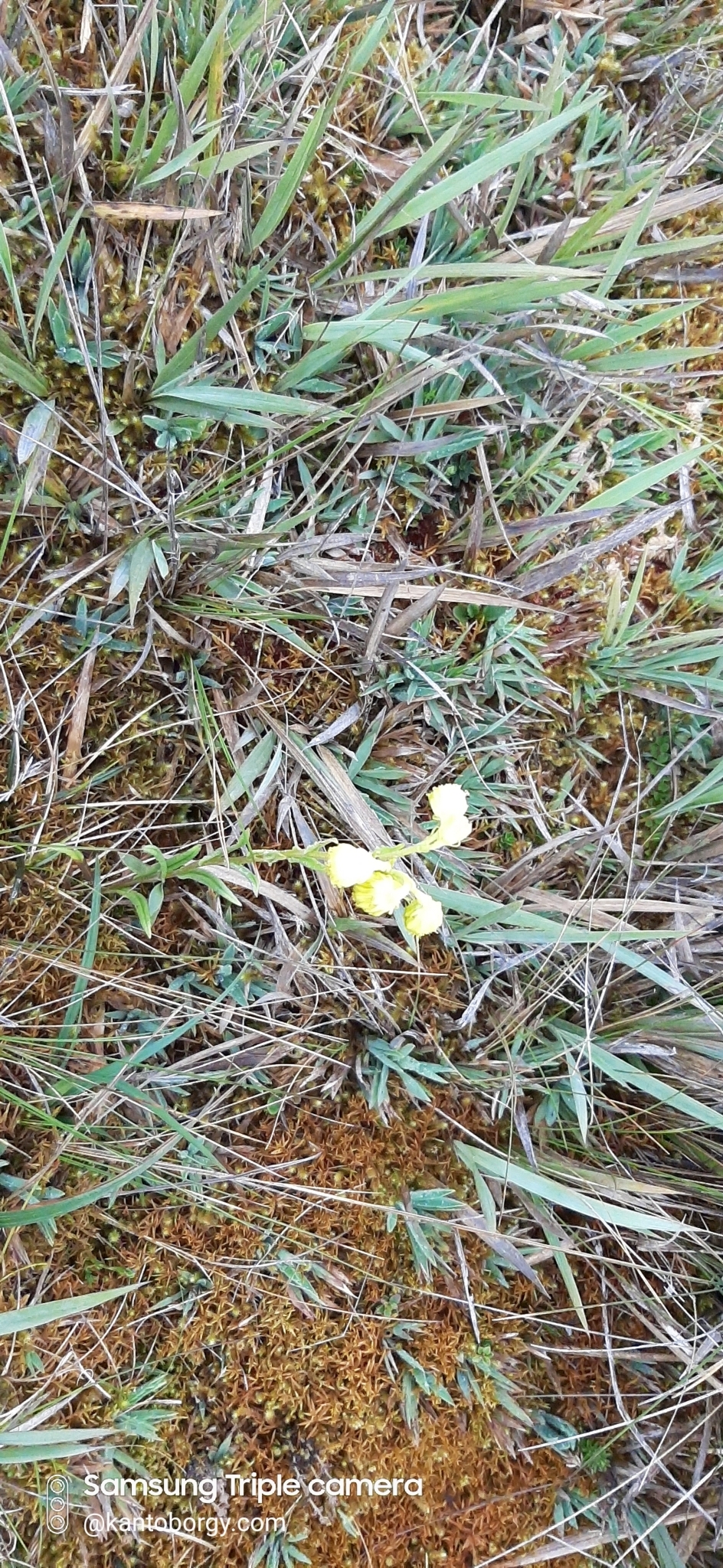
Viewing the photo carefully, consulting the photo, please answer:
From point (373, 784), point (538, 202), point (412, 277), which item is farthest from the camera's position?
point (538, 202)

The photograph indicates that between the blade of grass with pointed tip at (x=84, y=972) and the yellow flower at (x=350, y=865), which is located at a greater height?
the yellow flower at (x=350, y=865)

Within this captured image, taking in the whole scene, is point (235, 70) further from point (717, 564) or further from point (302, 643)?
point (717, 564)

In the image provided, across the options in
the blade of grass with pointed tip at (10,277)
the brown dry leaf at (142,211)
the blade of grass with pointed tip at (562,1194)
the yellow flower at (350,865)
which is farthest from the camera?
the blade of grass with pointed tip at (562,1194)

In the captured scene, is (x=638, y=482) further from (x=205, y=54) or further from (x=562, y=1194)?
(x=562, y=1194)

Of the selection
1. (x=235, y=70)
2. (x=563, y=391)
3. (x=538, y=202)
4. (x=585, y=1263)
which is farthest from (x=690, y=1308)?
(x=235, y=70)

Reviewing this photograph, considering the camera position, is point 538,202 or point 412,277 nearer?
point 412,277

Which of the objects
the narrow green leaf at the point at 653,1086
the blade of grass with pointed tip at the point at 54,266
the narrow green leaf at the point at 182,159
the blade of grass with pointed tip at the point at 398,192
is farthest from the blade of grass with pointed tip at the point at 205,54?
the narrow green leaf at the point at 653,1086

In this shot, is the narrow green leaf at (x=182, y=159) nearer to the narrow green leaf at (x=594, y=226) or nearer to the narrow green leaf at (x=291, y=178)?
the narrow green leaf at (x=291, y=178)

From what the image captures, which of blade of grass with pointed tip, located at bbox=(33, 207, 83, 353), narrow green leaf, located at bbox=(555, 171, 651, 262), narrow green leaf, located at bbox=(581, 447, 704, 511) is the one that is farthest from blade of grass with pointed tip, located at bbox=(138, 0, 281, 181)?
narrow green leaf, located at bbox=(581, 447, 704, 511)

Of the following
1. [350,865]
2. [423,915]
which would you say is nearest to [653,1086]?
[423,915]
